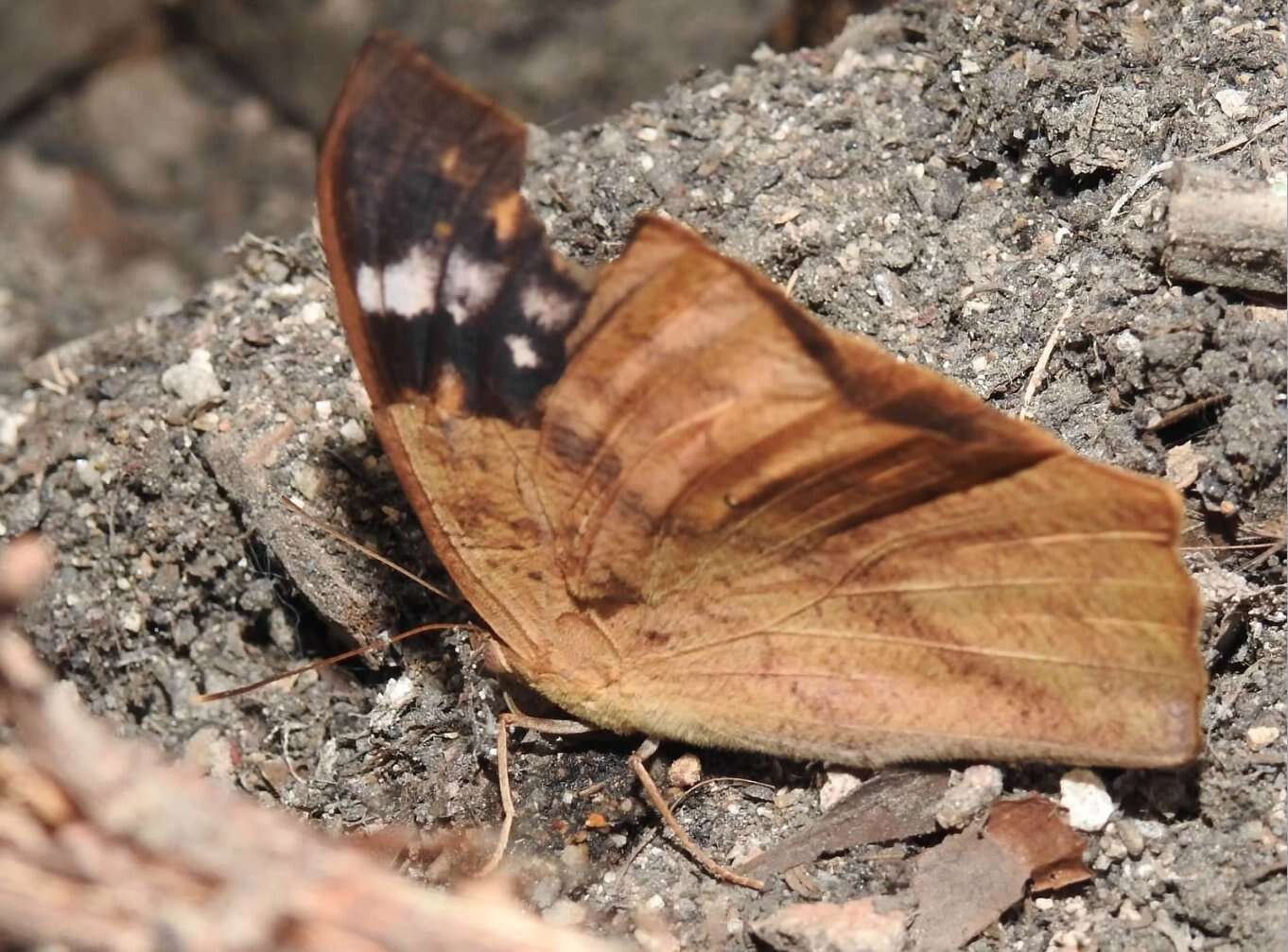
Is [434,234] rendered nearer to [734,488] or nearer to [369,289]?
[369,289]

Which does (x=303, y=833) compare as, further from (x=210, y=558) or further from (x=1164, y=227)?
(x=1164, y=227)

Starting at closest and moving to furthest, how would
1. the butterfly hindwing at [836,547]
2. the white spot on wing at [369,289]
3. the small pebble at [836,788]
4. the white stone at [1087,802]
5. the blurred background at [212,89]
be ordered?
1. the butterfly hindwing at [836,547]
2. the white spot on wing at [369,289]
3. the white stone at [1087,802]
4. the small pebble at [836,788]
5. the blurred background at [212,89]

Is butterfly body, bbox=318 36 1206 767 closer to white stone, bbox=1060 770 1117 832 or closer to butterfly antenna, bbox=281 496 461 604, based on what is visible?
white stone, bbox=1060 770 1117 832

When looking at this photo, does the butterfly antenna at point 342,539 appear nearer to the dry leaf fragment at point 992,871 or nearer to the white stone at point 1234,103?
the dry leaf fragment at point 992,871

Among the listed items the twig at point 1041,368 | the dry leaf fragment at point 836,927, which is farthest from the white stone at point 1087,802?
the twig at point 1041,368

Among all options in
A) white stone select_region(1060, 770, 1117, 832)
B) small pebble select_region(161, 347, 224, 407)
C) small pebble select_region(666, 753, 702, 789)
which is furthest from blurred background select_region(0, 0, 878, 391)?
white stone select_region(1060, 770, 1117, 832)
